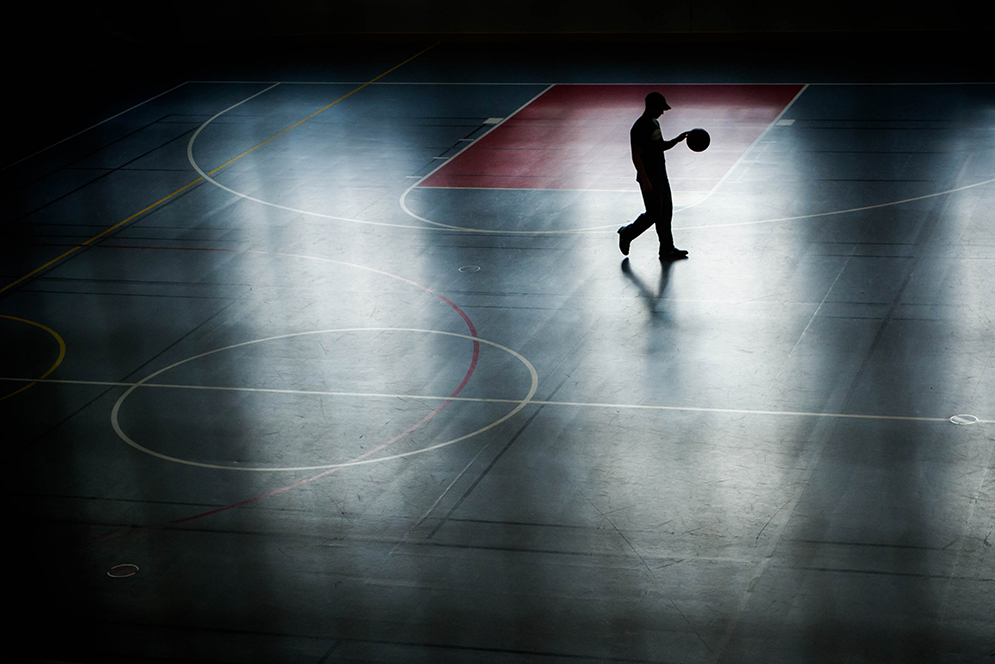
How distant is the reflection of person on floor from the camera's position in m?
15.7

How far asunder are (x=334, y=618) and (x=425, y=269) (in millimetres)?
7769

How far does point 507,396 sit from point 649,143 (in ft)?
16.8

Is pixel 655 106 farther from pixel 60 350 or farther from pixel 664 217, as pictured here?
pixel 60 350

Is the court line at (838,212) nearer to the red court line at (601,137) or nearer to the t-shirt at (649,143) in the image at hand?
the t-shirt at (649,143)

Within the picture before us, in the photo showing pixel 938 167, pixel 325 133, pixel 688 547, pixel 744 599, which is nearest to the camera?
pixel 744 599

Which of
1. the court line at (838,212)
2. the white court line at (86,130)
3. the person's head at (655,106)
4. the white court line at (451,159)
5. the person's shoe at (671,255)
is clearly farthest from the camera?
the white court line at (86,130)

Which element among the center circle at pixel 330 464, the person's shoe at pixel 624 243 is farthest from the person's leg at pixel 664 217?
the center circle at pixel 330 464

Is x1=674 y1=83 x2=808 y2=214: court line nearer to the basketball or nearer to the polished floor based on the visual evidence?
the polished floor

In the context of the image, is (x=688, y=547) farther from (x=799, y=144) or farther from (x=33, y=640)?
(x=799, y=144)

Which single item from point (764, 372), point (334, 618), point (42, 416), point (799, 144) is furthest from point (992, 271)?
point (42, 416)

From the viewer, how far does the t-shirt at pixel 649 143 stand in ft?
51.7

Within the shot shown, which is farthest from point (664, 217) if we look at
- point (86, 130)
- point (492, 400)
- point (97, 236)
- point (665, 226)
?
point (86, 130)

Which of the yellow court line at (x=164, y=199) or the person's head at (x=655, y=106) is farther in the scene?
the yellow court line at (x=164, y=199)

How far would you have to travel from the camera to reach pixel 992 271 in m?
14.6
